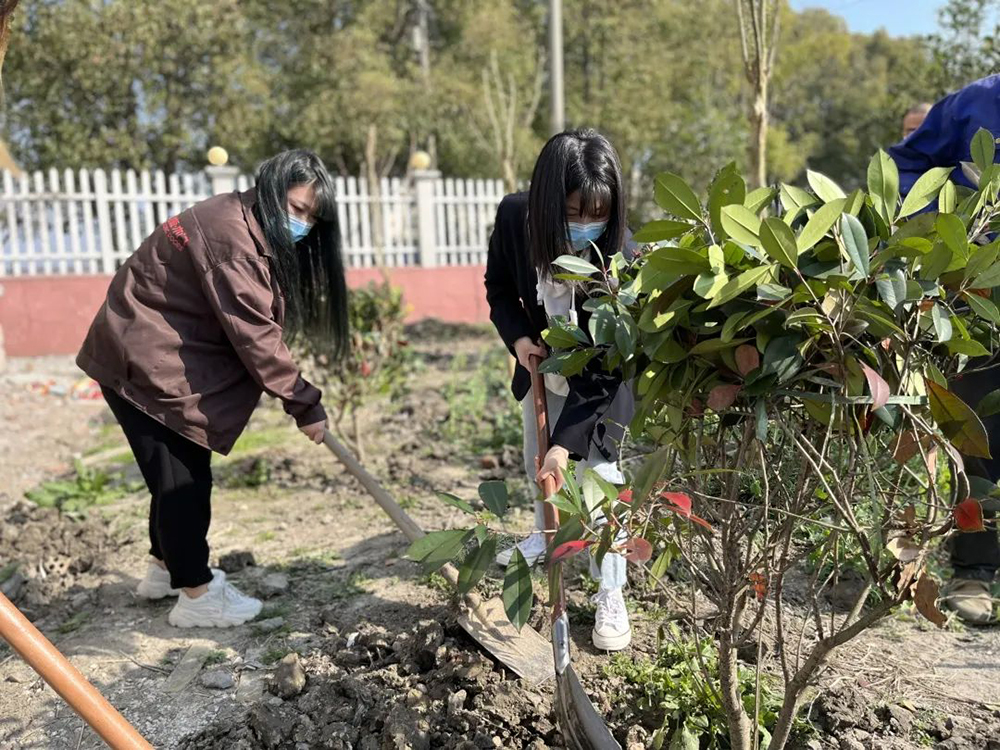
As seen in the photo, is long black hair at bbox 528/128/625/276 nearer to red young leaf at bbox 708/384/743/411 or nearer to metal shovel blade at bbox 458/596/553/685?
red young leaf at bbox 708/384/743/411

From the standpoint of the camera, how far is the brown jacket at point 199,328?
2.44 m

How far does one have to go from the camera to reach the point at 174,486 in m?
2.59

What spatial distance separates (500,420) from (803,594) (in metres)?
2.23

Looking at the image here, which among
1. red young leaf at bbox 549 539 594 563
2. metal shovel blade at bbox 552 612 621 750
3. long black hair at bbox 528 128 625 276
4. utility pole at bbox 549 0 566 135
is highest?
utility pole at bbox 549 0 566 135

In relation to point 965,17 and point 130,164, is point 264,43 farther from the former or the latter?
point 965,17

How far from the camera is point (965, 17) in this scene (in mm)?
6668

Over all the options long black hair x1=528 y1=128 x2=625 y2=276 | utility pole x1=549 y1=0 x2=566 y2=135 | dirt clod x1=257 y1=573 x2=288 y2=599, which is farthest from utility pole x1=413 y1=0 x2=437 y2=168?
long black hair x1=528 y1=128 x2=625 y2=276

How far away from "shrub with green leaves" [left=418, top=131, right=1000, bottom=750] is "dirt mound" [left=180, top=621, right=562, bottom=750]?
2.20ft

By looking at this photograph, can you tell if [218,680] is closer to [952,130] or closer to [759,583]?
[759,583]

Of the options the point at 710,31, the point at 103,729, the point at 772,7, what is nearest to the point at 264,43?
the point at 710,31

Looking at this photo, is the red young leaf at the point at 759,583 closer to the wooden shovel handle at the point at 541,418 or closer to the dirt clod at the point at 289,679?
the wooden shovel handle at the point at 541,418

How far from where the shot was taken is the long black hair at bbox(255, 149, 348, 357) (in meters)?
2.48

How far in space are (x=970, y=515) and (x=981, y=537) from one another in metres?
1.59

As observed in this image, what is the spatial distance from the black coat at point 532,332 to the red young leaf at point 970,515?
916mm
